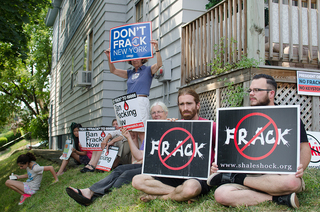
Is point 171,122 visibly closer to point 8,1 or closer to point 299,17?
point 299,17

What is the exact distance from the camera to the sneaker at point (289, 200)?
274cm

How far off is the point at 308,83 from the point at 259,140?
2.69 metres

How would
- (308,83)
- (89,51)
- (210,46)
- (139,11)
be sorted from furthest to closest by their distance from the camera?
(89,51) → (139,11) → (210,46) → (308,83)

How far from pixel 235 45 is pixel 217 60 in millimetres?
446

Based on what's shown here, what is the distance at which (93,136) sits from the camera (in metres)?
6.74

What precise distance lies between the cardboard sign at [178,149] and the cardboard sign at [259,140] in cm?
32

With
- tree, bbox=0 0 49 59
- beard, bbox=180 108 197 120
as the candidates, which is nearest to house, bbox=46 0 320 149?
beard, bbox=180 108 197 120

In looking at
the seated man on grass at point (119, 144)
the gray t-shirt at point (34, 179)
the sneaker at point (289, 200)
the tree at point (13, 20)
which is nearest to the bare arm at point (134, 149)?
the seated man on grass at point (119, 144)

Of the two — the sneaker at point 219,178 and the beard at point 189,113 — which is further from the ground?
the beard at point 189,113


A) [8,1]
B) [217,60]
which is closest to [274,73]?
[217,60]

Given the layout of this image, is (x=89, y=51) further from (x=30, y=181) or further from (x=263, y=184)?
(x=263, y=184)

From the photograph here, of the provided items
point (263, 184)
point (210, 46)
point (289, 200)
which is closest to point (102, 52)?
point (210, 46)

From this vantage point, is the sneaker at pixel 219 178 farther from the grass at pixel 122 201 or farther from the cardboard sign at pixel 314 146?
the cardboard sign at pixel 314 146

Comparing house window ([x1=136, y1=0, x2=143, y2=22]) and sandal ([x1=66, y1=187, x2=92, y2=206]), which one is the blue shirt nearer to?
sandal ([x1=66, y1=187, x2=92, y2=206])
